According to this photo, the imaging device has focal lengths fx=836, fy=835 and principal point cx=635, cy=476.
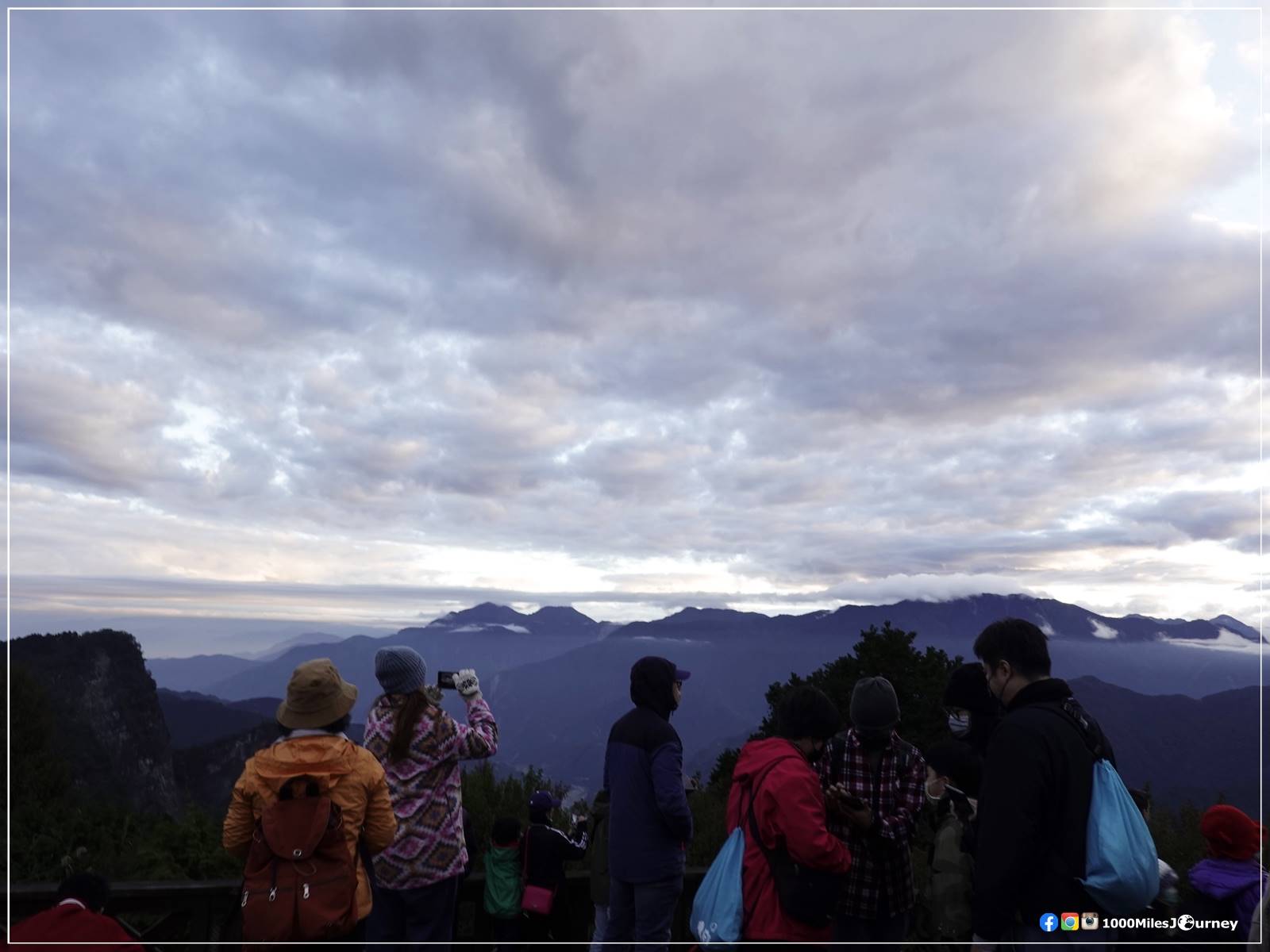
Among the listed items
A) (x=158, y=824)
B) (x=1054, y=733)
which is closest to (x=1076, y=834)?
(x=1054, y=733)

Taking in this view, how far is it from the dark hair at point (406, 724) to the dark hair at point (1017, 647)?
10.0 ft

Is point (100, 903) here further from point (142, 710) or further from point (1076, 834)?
point (142, 710)

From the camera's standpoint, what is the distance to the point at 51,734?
30328 mm

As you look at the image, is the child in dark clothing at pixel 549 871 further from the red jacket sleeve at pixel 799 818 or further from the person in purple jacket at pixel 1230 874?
the person in purple jacket at pixel 1230 874

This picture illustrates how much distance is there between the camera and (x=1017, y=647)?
3.71 m

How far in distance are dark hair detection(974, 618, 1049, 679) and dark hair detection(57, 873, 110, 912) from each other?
4169mm

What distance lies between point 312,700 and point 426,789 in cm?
109

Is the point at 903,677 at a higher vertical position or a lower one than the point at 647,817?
lower

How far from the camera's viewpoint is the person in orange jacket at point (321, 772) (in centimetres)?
401

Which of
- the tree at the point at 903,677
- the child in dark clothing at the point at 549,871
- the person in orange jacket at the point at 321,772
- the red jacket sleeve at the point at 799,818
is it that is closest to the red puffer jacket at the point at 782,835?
the red jacket sleeve at the point at 799,818

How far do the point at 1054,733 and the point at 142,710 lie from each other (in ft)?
250

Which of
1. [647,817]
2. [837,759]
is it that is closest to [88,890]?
[647,817]

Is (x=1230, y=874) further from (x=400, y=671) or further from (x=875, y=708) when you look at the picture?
(x=400, y=671)

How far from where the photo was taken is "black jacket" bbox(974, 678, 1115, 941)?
11.0 ft
